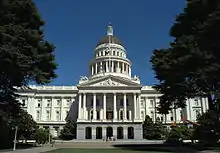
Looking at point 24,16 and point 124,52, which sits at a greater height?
point 124,52

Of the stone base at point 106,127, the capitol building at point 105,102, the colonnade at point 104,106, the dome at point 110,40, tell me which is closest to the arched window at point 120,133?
the capitol building at point 105,102

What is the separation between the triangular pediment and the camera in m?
77.9

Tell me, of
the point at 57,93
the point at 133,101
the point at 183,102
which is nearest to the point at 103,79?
the point at 133,101

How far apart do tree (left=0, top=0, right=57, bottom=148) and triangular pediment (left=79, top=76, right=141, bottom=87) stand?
46016 mm

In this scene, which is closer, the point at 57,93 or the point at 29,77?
the point at 29,77

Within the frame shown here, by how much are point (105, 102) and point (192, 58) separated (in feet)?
172

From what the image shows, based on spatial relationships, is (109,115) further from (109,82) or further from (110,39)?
(110,39)

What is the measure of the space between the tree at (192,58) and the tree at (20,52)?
523 inches

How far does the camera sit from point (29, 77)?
29812mm

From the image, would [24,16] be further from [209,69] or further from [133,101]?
[133,101]

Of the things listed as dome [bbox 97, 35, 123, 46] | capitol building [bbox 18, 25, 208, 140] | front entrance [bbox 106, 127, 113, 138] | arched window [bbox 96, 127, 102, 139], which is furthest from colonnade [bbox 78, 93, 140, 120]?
dome [bbox 97, 35, 123, 46]

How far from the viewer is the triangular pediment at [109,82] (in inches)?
3068

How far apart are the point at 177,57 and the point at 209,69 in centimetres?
449

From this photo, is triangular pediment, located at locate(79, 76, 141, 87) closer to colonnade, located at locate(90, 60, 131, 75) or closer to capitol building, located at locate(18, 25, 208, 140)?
capitol building, located at locate(18, 25, 208, 140)
